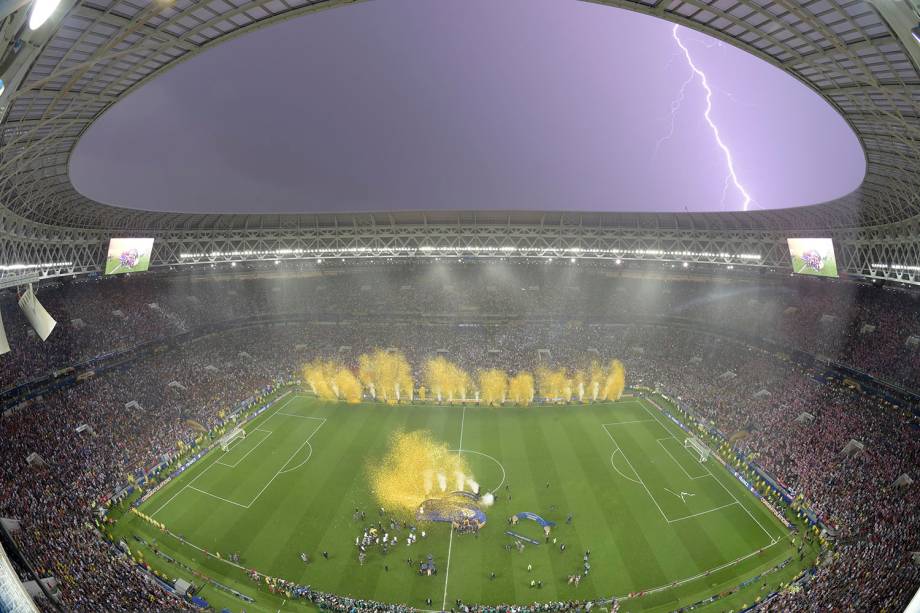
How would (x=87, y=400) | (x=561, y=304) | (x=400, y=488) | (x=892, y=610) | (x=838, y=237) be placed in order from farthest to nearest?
(x=561, y=304)
(x=838, y=237)
(x=87, y=400)
(x=400, y=488)
(x=892, y=610)

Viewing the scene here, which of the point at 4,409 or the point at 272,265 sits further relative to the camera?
the point at 272,265

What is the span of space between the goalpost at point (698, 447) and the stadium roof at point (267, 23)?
19.2m

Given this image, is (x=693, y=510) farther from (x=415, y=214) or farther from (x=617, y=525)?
(x=415, y=214)

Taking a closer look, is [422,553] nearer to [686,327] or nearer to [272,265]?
[686,327]

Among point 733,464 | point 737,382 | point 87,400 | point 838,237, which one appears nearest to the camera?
point 733,464

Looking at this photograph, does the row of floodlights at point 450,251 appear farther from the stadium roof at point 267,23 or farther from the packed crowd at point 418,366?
the stadium roof at point 267,23

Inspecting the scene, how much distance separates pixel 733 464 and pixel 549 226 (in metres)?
26.5

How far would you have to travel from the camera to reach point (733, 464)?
103ft

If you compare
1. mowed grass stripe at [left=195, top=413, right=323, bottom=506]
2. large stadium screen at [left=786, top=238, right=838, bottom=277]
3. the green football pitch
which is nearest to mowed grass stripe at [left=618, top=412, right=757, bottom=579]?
the green football pitch

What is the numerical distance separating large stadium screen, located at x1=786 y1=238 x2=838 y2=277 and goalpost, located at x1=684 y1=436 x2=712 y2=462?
610 inches

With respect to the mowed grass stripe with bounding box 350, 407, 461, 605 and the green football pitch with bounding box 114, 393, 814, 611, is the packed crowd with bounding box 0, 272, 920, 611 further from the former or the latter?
the green football pitch with bounding box 114, 393, 814, 611

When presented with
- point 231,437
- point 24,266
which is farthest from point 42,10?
point 24,266

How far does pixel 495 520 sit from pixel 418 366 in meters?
24.9

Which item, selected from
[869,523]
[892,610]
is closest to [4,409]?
[892,610]
